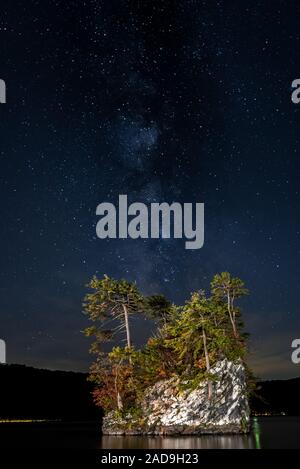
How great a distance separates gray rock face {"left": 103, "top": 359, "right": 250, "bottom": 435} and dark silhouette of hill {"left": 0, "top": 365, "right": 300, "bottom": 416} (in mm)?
101454

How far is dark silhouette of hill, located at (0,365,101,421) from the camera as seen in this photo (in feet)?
496

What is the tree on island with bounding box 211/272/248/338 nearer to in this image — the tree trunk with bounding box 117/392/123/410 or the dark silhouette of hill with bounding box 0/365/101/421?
the tree trunk with bounding box 117/392/123/410

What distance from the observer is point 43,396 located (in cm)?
15662

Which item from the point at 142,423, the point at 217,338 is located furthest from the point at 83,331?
the point at 217,338

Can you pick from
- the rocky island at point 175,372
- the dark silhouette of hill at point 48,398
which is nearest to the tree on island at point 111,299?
the rocky island at point 175,372

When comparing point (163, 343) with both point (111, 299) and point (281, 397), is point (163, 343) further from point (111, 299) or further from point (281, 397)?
point (281, 397)

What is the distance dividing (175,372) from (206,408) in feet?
17.0

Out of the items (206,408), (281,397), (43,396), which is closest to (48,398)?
(43,396)

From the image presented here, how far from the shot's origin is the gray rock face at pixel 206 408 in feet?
160

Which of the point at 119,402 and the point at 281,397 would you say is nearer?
the point at 119,402

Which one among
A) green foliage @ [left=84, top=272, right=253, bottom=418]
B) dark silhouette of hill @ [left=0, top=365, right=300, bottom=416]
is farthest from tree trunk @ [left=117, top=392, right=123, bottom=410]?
dark silhouette of hill @ [left=0, top=365, right=300, bottom=416]

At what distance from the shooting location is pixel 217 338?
50.3 m
